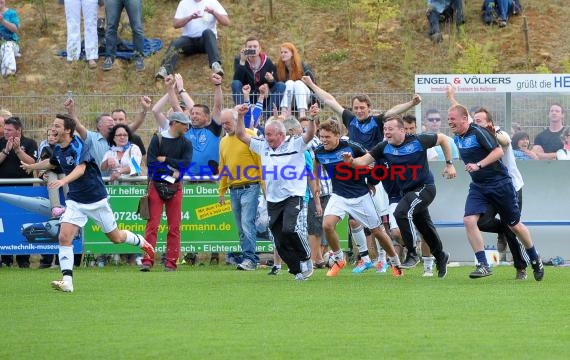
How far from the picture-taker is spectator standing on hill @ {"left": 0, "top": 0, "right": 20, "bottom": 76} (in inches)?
949

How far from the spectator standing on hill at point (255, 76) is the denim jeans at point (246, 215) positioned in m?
2.87

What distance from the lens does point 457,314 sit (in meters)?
10.9

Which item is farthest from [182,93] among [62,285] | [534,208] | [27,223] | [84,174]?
[62,285]

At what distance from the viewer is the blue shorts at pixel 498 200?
47.4ft

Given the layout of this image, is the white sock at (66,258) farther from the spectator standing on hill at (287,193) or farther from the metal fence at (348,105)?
the metal fence at (348,105)

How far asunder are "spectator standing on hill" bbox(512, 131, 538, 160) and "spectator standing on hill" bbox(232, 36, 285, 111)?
4.08 metres

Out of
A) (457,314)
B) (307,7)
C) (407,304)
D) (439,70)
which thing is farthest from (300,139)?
(307,7)

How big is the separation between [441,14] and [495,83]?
7033 mm

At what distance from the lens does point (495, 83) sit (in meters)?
19.4

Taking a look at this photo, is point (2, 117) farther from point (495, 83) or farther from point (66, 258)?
point (495, 83)

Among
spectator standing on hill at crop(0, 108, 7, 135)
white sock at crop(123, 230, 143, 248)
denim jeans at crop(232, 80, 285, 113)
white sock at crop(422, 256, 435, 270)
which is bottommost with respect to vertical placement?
white sock at crop(422, 256, 435, 270)

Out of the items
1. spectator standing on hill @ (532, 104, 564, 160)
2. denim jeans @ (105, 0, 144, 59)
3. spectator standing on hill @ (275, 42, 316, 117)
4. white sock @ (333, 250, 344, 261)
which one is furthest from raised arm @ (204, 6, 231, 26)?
white sock @ (333, 250, 344, 261)

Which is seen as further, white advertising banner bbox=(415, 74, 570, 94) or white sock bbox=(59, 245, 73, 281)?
white advertising banner bbox=(415, 74, 570, 94)

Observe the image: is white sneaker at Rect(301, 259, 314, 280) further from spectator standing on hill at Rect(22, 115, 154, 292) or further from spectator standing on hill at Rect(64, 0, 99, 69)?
spectator standing on hill at Rect(64, 0, 99, 69)
